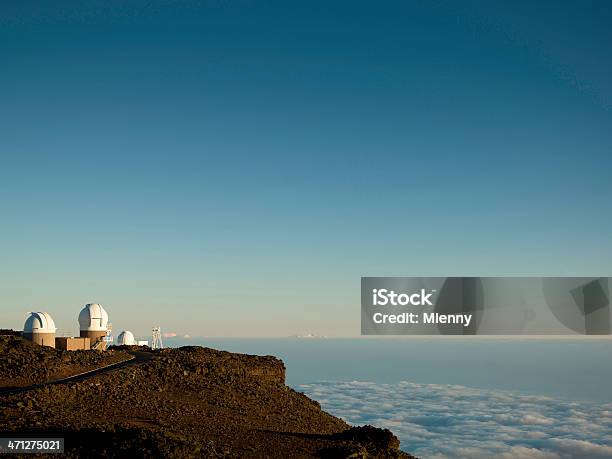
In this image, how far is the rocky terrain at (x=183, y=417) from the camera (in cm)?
1898

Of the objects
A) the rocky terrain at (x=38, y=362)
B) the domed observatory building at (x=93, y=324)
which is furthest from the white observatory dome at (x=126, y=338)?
the rocky terrain at (x=38, y=362)

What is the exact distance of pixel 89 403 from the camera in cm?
2638

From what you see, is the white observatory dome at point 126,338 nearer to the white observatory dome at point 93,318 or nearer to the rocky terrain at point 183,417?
the white observatory dome at point 93,318

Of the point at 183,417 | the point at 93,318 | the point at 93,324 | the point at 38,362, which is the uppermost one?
the point at 93,318

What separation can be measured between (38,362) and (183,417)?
12.2 meters

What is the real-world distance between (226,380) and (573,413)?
431 feet

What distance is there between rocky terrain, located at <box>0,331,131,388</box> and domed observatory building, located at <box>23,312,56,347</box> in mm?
4306

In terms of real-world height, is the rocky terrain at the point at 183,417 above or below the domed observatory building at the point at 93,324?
below

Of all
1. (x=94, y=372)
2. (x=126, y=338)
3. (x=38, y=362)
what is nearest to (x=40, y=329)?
(x=38, y=362)

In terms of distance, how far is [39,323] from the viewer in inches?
1800

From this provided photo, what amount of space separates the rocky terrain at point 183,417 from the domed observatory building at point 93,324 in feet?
38.4

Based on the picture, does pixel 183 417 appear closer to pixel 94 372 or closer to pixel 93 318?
pixel 94 372

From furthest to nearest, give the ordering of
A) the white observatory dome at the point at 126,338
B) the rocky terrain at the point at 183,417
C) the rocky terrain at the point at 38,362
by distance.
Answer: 1. the white observatory dome at the point at 126,338
2. the rocky terrain at the point at 38,362
3. the rocky terrain at the point at 183,417

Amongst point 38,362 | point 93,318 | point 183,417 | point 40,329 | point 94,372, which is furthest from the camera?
point 93,318
